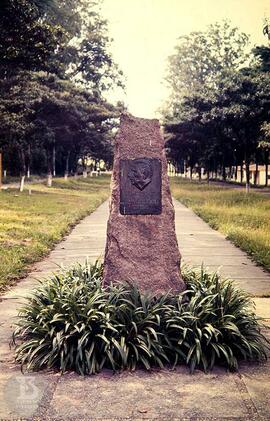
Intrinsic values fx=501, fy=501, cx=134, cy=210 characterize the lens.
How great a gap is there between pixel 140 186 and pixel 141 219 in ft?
1.16

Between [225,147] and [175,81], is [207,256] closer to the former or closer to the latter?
[225,147]

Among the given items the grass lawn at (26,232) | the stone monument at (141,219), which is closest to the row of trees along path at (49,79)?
the grass lawn at (26,232)

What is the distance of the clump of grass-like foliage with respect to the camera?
13.6 feet

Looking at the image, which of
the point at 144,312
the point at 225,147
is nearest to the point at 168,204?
the point at 144,312

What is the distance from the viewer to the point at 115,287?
4.92 m

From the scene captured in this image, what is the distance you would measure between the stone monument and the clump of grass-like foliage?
14.7 inches

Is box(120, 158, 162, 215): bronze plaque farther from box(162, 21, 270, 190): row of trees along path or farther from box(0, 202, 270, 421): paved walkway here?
box(162, 21, 270, 190): row of trees along path

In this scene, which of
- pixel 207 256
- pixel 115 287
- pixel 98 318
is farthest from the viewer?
pixel 207 256

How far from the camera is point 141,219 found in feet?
17.2

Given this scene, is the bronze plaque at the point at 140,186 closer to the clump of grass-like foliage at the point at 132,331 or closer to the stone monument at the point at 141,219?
the stone monument at the point at 141,219

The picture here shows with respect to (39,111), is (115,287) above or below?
below

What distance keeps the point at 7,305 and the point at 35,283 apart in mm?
1093

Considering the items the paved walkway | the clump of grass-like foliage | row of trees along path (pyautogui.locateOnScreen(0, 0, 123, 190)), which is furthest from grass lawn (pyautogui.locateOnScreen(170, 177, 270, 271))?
row of trees along path (pyautogui.locateOnScreen(0, 0, 123, 190))

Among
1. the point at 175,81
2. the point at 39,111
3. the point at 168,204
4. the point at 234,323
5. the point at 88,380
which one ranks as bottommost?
the point at 88,380
